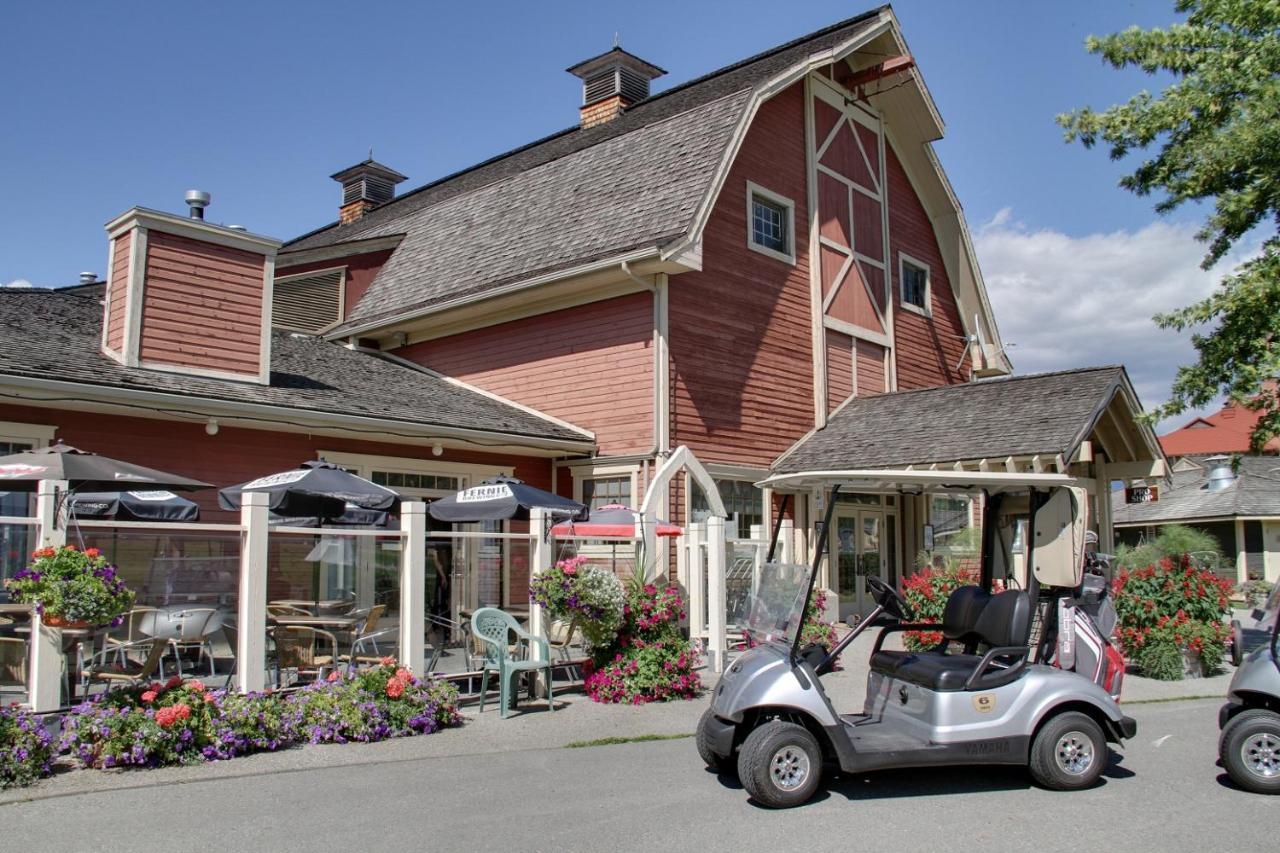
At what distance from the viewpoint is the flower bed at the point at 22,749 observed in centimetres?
636

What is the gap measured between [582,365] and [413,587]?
711 cm

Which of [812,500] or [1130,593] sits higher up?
[812,500]

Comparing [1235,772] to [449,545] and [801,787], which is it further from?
[449,545]

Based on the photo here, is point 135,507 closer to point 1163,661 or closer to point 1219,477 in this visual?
point 1163,661

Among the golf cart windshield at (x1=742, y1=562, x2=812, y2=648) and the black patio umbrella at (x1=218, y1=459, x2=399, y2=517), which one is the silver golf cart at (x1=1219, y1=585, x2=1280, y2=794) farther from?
the black patio umbrella at (x1=218, y1=459, x2=399, y2=517)

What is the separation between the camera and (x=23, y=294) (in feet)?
43.9

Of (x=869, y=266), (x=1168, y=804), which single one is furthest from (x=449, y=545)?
(x=869, y=266)

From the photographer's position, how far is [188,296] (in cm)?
1257

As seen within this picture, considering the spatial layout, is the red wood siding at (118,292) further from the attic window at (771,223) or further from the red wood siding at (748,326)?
the attic window at (771,223)

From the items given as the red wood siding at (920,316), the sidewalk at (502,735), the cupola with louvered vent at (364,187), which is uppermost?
the cupola with louvered vent at (364,187)

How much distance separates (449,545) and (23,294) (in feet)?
24.5

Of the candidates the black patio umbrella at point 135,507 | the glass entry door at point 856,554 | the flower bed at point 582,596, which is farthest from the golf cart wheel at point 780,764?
the glass entry door at point 856,554

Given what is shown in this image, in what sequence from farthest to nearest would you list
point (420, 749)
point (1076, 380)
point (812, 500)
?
point (812, 500), point (1076, 380), point (420, 749)

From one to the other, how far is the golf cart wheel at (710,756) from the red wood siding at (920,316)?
13.6m
